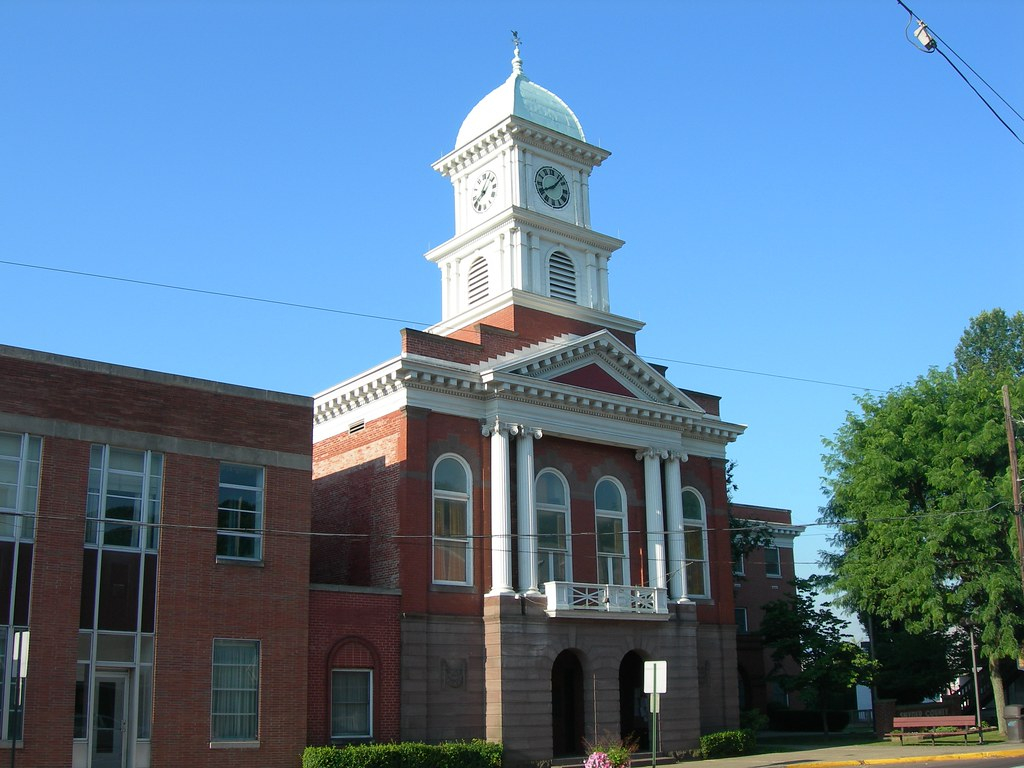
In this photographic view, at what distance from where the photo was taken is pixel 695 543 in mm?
41500

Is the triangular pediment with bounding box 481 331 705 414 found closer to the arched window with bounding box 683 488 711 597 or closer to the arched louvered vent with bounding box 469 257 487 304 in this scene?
the arched window with bounding box 683 488 711 597

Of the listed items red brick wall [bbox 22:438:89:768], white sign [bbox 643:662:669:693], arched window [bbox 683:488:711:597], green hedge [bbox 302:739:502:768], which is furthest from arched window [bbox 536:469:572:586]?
red brick wall [bbox 22:438:89:768]

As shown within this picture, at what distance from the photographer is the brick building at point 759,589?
172ft

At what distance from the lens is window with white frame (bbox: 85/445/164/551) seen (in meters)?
27.0

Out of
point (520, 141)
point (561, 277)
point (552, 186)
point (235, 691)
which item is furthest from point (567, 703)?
point (520, 141)

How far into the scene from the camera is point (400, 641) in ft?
107

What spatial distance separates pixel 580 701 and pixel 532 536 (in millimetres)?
5943

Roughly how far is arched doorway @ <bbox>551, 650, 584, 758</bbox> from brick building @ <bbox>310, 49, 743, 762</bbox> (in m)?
0.08

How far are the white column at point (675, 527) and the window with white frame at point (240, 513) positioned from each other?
15256 millimetres

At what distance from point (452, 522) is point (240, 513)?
25.4 feet

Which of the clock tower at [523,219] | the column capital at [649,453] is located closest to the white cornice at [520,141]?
the clock tower at [523,219]

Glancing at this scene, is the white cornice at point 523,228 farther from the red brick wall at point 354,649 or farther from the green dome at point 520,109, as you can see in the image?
the red brick wall at point 354,649

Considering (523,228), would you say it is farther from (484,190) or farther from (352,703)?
(352,703)

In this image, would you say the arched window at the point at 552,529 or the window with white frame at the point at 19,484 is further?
the arched window at the point at 552,529
